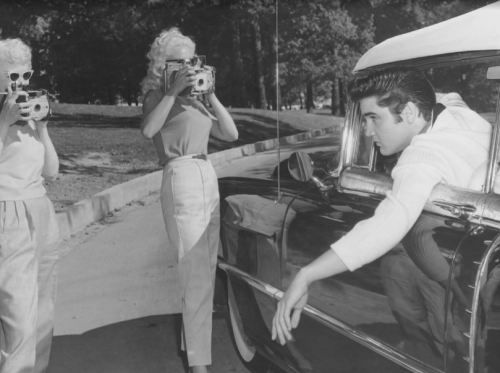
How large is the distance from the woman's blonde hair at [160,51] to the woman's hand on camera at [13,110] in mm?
676

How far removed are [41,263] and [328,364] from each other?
4.83ft

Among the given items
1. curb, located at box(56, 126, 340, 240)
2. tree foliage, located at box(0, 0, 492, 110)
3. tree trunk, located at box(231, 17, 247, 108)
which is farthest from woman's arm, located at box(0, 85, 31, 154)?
tree trunk, located at box(231, 17, 247, 108)

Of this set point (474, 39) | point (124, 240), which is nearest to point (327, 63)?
point (124, 240)

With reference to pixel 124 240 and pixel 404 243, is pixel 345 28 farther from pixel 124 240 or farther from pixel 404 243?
pixel 404 243

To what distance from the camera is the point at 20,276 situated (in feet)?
10.5

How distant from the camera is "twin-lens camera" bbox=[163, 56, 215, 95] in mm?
3500

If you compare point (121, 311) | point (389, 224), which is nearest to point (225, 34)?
point (121, 311)

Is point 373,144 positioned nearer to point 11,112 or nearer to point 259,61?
point 11,112

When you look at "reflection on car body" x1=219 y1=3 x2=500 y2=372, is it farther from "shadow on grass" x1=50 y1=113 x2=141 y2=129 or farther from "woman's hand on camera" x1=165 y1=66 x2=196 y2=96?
"shadow on grass" x1=50 y1=113 x2=141 y2=129

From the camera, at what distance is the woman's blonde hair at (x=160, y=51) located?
3588 millimetres

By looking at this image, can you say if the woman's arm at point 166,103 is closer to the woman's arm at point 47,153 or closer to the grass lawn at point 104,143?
the woman's arm at point 47,153

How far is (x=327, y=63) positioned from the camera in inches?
1341

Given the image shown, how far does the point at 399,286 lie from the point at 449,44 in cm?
90

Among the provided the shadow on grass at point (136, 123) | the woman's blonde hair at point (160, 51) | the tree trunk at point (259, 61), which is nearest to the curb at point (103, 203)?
the woman's blonde hair at point (160, 51)
